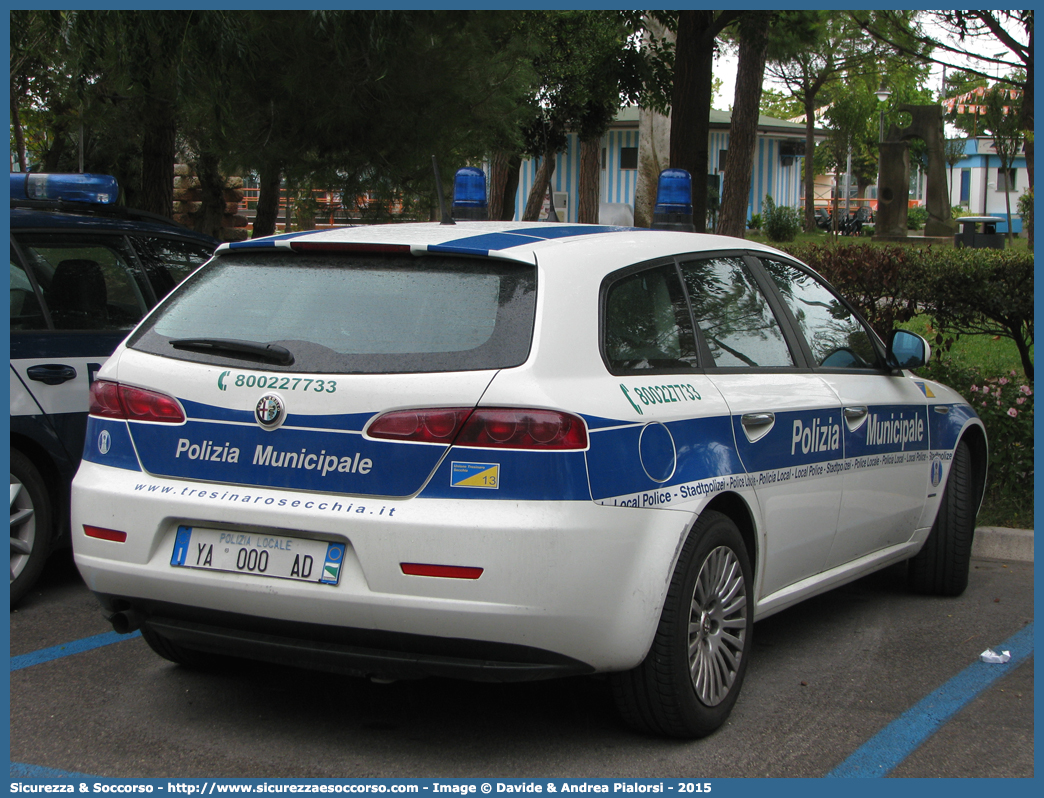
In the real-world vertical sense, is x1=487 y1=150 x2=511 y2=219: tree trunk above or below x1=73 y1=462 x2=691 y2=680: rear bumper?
above

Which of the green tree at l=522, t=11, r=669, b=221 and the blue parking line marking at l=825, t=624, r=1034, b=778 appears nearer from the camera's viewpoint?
the blue parking line marking at l=825, t=624, r=1034, b=778

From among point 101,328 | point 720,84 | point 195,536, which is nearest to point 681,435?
point 195,536

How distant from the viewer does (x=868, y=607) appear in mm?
5547

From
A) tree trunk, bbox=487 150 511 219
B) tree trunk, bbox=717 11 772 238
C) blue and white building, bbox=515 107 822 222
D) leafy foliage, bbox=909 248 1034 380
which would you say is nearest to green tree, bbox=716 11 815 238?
tree trunk, bbox=717 11 772 238

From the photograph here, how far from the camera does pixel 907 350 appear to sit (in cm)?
518

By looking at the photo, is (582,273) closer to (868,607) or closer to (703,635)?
(703,635)

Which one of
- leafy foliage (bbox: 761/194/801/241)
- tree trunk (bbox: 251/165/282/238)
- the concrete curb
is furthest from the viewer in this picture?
leafy foliage (bbox: 761/194/801/241)

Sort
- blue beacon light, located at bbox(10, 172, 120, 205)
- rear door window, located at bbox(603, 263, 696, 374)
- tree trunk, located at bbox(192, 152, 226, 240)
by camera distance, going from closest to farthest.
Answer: rear door window, located at bbox(603, 263, 696, 374), blue beacon light, located at bbox(10, 172, 120, 205), tree trunk, located at bbox(192, 152, 226, 240)

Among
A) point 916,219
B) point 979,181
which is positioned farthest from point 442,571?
point 979,181

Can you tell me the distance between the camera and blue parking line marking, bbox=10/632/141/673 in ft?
14.8

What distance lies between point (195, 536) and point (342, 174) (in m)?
7.05

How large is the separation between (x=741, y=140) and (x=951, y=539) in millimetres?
13165

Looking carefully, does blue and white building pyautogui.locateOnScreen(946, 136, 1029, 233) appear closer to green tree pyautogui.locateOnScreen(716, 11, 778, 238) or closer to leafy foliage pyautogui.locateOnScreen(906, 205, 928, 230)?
leafy foliage pyautogui.locateOnScreen(906, 205, 928, 230)

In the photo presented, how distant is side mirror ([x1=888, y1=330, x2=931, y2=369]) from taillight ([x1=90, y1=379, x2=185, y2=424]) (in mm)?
3126
